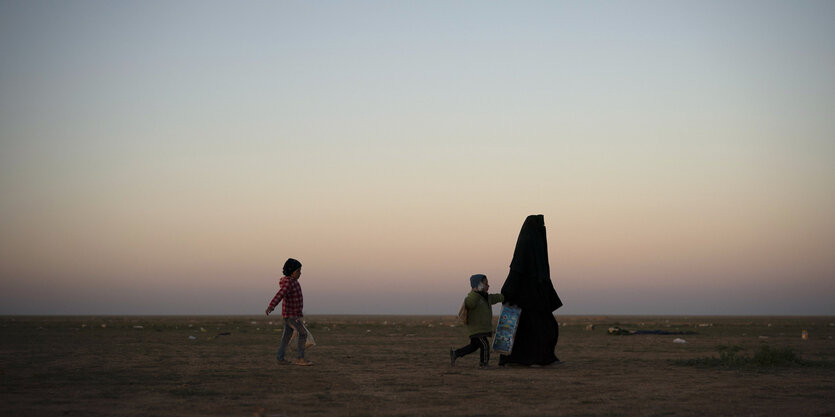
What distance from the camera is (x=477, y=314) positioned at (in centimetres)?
1581

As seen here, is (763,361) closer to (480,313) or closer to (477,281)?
(480,313)

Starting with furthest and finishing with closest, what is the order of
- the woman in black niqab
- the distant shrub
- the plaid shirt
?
1. the distant shrub
2. the plaid shirt
3. the woman in black niqab

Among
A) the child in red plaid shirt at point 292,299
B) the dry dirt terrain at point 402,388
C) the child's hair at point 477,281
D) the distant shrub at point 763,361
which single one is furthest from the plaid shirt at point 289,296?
the distant shrub at point 763,361

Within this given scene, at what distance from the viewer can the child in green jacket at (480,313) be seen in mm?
15781

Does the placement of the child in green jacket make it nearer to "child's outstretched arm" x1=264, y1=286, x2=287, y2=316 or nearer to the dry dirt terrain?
the dry dirt terrain

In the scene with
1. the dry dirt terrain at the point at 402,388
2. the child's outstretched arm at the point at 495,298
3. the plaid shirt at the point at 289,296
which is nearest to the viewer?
the dry dirt terrain at the point at 402,388

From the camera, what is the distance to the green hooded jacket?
15.8 metres

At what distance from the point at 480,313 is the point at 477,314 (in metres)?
0.06

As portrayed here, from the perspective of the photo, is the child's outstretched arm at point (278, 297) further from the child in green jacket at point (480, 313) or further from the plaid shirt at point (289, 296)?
the child in green jacket at point (480, 313)

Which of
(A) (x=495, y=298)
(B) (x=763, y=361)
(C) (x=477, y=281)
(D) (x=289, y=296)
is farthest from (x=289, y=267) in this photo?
(B) (x=763, y=361)

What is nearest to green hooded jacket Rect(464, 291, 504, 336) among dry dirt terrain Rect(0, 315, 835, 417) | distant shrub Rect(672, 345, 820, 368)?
dry dirt terrain Rect(0, 315, 835, 417)

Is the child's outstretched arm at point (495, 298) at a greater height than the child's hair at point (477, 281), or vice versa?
the child's hair at point (477, 281)

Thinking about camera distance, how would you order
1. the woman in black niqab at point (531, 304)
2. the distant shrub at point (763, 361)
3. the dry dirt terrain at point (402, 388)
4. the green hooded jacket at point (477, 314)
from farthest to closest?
the distant shrub at point (763, 361) < the woman in black niqab at point (531, 304) < the green hooded jacket at point (477, 314) < the dry dirt terrain at point (402, 388)

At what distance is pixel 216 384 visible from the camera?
12922mm
